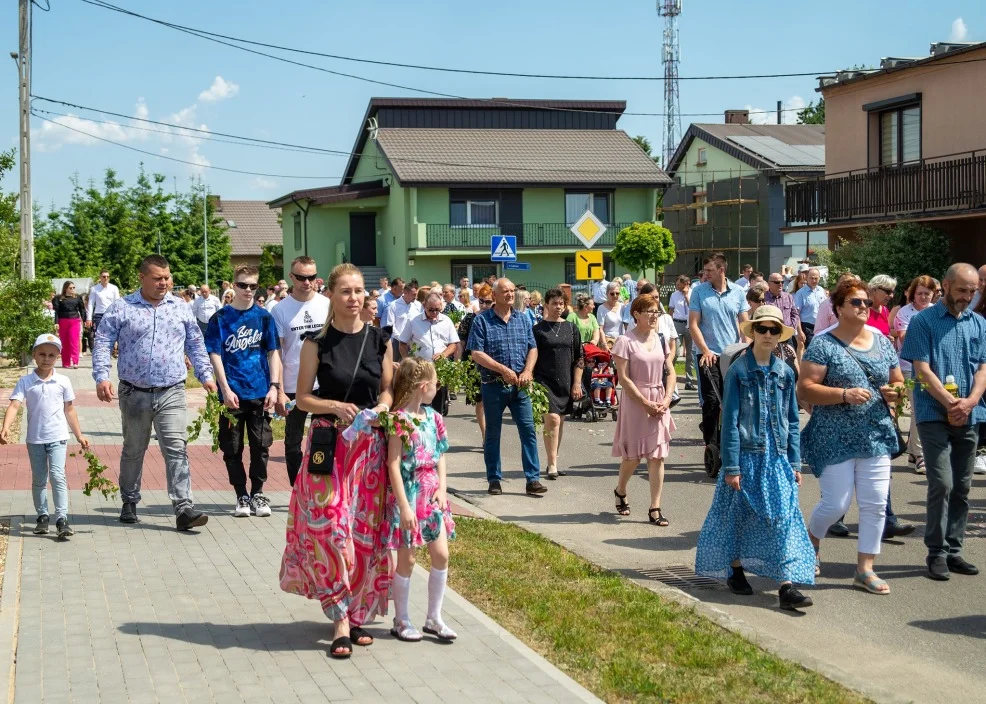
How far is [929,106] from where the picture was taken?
28547 mm

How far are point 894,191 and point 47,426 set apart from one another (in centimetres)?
2469

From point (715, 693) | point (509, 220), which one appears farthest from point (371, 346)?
point (509, 220)

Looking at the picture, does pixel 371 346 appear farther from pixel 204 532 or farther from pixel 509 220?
pixel 509 220

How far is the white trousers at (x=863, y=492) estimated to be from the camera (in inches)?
291

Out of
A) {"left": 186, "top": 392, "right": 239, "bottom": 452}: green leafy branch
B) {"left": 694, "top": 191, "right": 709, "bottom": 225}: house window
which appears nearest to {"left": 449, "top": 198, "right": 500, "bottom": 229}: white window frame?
{"left": 694, "top": 191, "right": 709, "bottom": 225}: house window

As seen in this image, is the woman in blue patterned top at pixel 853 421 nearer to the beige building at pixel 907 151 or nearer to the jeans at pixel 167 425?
the jeans at pixel 167 425

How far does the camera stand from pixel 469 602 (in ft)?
22.8

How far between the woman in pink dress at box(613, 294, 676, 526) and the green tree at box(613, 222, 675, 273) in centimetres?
3782

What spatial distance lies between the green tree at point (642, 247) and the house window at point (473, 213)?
607cm

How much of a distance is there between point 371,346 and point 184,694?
1927mm

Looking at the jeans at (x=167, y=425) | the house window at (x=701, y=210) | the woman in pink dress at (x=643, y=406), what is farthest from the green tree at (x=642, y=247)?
the jeans at (x=167, y=425)

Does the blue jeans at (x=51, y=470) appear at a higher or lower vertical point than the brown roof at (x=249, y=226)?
lower

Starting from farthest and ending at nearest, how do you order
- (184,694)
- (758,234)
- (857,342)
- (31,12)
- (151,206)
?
(151,206) → (758,234) → (31,12) → (857,342) → (184,694)

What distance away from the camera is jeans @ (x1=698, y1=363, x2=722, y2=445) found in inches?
444
